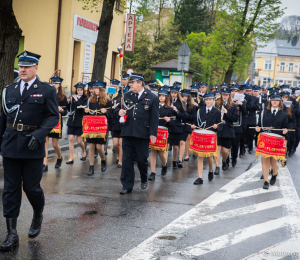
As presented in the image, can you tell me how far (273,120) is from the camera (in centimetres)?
889

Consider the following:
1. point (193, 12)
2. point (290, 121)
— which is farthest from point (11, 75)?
point (193, 12)

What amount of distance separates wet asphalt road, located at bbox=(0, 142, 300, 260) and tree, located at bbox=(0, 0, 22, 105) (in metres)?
2.63

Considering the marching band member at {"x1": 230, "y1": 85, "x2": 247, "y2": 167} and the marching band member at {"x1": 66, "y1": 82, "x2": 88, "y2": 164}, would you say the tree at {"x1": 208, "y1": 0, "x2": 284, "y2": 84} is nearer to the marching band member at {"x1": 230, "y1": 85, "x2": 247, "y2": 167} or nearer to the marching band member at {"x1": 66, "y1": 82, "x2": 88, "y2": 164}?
the marching band member at {"x1": 230, "y1": 85, "x2": 247, "y2": 167}

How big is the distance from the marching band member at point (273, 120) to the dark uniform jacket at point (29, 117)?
5.16 metres

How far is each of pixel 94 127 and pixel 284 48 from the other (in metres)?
90.0

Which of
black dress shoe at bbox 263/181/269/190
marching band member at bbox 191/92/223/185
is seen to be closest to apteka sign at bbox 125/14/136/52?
marching band member at bbox 191/92/223/185

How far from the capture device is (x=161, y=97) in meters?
9.94

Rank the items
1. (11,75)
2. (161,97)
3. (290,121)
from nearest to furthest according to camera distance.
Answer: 1. (161,97)
2. (11,75)
3. (290,121)

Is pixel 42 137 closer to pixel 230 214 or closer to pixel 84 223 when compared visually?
pixel 84 223

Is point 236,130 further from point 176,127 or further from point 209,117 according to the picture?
point 209,117

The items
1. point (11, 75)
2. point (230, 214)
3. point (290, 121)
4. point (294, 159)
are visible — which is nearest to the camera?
point (230, 214)

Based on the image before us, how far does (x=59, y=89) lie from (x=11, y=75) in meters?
1.64

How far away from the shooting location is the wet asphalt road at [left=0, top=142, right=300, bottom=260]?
4723mm

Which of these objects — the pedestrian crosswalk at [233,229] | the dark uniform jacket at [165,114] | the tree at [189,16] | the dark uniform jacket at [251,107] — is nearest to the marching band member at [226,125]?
the dark uniform jacket at [165,114]
